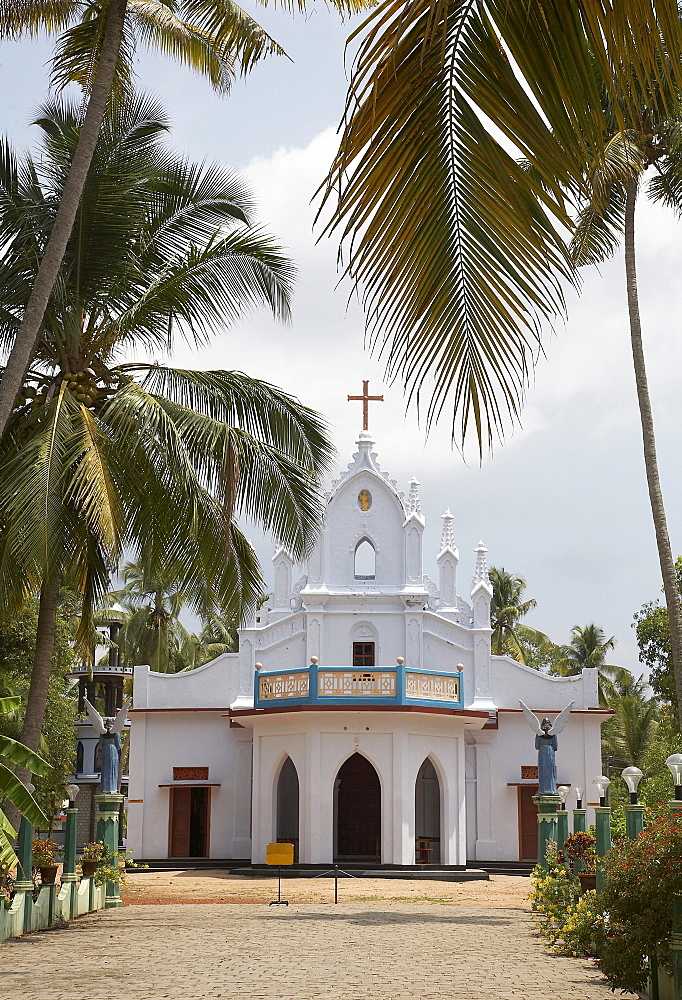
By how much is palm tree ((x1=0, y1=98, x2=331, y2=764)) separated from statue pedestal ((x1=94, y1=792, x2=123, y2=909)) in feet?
11.7

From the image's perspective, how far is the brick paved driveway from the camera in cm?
984

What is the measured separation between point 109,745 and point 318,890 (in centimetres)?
546

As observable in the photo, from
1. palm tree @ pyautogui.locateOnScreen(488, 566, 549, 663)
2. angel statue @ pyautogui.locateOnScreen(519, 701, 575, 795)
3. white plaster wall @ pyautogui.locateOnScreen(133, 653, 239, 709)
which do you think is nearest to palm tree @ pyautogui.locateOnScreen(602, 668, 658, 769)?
palm tree @ pyautogui.locateOnScreen(488, 566, 549, 663)

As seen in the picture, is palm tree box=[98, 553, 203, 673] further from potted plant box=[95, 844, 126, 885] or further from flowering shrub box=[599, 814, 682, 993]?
flowering shrub box=[599, 814, 682, 993]

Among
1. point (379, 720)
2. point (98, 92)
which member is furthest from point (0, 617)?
point (379, 720)

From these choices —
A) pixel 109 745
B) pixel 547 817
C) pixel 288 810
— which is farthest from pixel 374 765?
pixel 109 745

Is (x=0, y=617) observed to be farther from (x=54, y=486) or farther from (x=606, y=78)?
(x=606, y=78)

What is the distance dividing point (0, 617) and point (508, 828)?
67.3 feet

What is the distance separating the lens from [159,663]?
139 feet

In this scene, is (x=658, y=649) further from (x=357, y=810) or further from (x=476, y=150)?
(x=476, y=150)

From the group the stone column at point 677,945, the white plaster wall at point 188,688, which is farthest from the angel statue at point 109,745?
the white plaster wall at point 188,688

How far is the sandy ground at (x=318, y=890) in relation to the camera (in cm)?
2008

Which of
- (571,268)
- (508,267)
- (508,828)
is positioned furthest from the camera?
(508,828)

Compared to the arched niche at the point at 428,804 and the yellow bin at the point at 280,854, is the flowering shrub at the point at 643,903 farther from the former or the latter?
the arched niche at the point at 428,804
